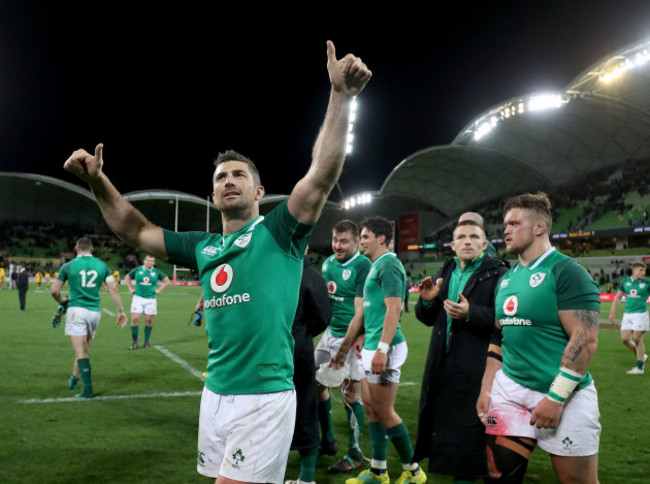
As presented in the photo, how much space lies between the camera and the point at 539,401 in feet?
10.3

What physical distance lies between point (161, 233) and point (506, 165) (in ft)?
177

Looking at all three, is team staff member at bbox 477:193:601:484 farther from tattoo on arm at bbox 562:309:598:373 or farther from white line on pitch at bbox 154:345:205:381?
white line on pitch at bbox 154:345:205:381

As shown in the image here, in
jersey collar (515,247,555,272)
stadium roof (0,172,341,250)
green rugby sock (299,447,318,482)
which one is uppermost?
stadium roof (0,172,341,250)

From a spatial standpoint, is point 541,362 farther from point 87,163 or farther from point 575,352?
point 87,163

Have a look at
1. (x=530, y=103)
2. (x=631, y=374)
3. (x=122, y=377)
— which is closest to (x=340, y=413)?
(x=122, y=377)

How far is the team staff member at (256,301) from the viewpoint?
2.39m

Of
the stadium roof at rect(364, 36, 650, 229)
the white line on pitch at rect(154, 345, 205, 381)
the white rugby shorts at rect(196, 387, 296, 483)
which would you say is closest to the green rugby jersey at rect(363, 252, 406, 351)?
the white rugby shorts at rect(196, 387, 296, 483)

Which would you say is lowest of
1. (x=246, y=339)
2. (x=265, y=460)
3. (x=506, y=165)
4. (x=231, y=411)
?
(x=265, y=460)

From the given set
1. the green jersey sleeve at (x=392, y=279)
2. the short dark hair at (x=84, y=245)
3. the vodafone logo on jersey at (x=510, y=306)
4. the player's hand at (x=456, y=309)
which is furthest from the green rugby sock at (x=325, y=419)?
the short dark hair at (x=84, y=245)

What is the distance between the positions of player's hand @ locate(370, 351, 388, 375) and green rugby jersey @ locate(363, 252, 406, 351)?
1.42 feet

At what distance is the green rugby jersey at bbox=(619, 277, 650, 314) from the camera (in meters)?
10.9

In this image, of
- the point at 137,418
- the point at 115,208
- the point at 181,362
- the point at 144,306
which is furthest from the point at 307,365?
the point at 144,306

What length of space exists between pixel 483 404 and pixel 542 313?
0.77m

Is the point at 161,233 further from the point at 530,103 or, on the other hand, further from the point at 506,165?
the point at 506,165
